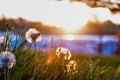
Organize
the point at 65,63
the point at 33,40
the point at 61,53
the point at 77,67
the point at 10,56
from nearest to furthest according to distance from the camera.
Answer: the point at 10,56, the point at 33,40, the point at 61,53, the point at 65,63, the point at 77,67

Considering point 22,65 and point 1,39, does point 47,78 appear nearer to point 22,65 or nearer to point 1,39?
point 22,65

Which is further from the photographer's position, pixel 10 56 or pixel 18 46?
pixel 18 46

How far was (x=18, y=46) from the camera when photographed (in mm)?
3203

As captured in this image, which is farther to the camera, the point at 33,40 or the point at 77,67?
the point at 77,67

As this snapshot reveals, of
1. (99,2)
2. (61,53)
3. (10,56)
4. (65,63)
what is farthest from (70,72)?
(99,2)

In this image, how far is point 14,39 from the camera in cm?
346

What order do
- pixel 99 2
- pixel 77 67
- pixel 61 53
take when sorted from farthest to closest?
pixel 99 2 < pixel 77 67 < pixel 61 53

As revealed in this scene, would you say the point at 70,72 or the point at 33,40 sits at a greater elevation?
the point at 33,40

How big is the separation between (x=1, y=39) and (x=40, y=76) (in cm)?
37

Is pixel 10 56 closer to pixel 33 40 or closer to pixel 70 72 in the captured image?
pixel 33 40

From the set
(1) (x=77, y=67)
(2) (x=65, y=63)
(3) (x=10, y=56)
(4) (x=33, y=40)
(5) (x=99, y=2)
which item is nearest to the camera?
(3) (x=10, y=56)

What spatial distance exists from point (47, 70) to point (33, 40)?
0.51 metres

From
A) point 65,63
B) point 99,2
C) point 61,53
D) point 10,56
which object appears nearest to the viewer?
point 10,56

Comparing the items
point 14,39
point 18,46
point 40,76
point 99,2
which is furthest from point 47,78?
point 99,2
